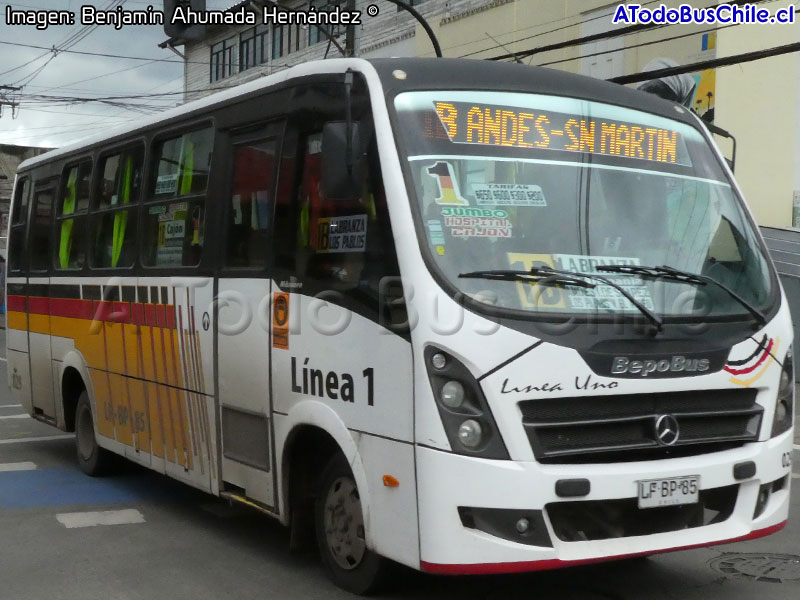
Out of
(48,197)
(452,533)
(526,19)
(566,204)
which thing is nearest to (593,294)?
(566,204)

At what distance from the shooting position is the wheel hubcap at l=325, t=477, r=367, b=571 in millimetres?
5699

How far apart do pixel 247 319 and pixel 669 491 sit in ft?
8.95

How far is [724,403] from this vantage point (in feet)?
17.9

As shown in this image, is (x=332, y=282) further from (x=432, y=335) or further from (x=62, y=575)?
(x=62, y=575)

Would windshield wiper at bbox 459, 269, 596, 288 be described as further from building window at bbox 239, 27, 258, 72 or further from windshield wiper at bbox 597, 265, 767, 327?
building window at bbox 239, 27, 258, 72

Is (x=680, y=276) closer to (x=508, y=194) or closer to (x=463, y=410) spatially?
(x=508, y=194)

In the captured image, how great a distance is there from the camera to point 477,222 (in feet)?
17.4

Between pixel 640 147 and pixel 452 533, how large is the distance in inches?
93.2

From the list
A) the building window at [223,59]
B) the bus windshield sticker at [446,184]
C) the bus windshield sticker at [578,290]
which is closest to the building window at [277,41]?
the building window at [223,59]

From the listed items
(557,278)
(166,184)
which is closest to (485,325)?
(557,278)

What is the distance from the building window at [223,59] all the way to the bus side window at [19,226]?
3375 centimetres

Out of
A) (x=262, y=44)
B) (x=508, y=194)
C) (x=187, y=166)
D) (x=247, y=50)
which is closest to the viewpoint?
(x=508, y=194)

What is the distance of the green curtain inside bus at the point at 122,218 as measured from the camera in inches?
343

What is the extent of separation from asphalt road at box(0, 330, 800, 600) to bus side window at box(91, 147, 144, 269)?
1931 mm
